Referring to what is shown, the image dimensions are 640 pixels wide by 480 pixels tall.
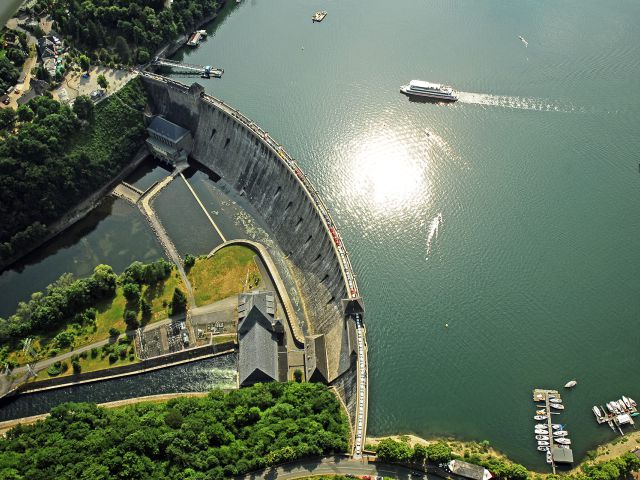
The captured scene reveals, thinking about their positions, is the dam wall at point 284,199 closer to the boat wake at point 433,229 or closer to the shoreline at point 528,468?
the shoreline at point 528,468

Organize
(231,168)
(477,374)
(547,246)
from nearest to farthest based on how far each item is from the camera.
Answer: (477,374), (547,246), (231,168)

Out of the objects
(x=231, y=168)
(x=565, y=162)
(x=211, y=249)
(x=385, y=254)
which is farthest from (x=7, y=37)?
(x=565, y=162)

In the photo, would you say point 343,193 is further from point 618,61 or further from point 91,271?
point 618,61

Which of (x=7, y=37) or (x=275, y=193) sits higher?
(x=7, y=37)

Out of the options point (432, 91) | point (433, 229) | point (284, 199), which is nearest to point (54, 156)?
point (284, 199)

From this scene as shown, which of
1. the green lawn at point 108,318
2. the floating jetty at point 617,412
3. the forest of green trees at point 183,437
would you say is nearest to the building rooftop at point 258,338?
the forest of green trees at point 183,437

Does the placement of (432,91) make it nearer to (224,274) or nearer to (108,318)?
(224,274)
